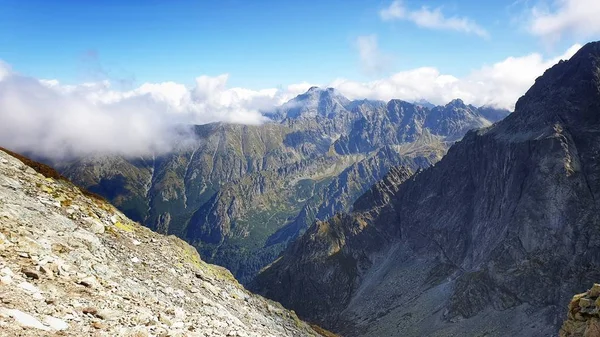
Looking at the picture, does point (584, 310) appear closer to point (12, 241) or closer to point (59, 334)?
point (59, 334)

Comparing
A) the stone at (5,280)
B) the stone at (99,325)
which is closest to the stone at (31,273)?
the stone at (5,280)

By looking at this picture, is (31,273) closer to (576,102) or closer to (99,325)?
(99,325)

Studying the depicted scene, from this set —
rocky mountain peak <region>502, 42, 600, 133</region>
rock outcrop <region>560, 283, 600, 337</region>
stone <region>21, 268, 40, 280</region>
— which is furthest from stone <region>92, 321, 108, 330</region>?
rocky mountain peak <region>502, 42, 600, 133</region>

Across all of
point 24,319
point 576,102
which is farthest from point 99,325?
point 576,102

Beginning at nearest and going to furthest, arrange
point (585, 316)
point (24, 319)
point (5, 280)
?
point (24, 319), point (5, 280), point (585, 316)

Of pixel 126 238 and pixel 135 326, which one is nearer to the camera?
pixel 135 326

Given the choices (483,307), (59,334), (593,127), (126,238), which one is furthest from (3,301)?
→ (593,127)

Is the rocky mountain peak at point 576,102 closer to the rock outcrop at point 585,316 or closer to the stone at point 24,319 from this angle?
the rock outcrop at point 585,316

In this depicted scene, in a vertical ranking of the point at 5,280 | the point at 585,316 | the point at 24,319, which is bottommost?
the point at 585,316
